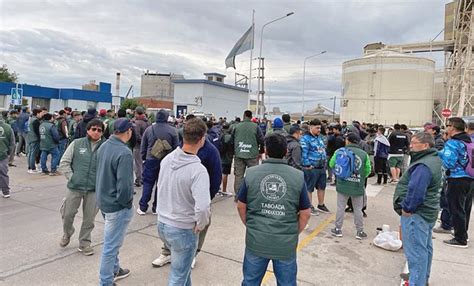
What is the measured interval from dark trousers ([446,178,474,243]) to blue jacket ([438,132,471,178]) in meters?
0.11

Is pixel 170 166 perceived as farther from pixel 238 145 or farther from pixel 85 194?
pixel 238 145

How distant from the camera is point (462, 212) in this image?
5016 mm

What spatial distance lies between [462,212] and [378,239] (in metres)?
1.32

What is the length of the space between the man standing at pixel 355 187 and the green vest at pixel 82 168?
3745 mm

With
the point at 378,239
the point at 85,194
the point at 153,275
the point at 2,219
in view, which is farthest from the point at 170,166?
the point at 2,219

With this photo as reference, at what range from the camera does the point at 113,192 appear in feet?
11.0

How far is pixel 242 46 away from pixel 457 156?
71.6 feet

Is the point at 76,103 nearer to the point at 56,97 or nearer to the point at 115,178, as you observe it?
the point at 56,97

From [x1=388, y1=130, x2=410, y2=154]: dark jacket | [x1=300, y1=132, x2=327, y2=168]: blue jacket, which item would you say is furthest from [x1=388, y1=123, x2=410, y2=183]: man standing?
[x1=300, y1=132, x2=327, y2=168]: blue jacket

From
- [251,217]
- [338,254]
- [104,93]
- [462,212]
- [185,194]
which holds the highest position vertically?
[104,93]

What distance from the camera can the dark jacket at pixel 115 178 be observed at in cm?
331

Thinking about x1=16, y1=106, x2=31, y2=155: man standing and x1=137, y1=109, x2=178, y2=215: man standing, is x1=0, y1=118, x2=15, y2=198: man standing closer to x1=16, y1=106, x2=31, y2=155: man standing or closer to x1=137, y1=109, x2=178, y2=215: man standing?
x1=137, y1=109, x2=178, y2=215: man standing

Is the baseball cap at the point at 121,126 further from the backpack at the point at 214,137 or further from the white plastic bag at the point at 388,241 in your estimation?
the white plastic bag at the point at 388,241

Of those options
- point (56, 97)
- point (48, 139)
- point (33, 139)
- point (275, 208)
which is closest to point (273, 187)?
point (275, 208)
